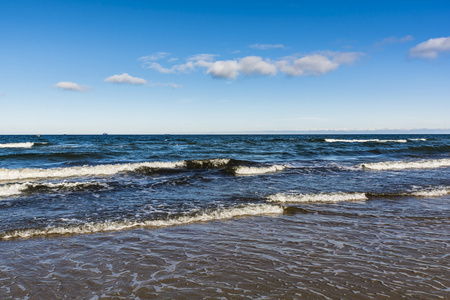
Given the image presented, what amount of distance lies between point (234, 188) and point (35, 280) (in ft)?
27.8

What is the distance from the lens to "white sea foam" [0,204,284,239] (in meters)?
6.50

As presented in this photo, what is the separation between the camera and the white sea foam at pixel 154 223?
650 cm

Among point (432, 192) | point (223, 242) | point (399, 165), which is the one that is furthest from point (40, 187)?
point (399, 165)

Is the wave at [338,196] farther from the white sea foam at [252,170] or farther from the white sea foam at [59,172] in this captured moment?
the white sea foam at [59,172]

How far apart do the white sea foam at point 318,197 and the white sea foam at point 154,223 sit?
132cm

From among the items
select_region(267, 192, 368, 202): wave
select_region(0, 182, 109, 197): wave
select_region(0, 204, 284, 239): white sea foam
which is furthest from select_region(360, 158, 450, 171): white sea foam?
select_region(0, 182, 109, 197): wave

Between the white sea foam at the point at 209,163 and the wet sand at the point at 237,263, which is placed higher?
the white sea foam at the point at 209,163

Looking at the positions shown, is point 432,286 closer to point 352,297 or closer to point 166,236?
point 352,297

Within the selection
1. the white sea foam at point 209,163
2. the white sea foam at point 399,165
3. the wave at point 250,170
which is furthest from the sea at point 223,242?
the white sea foam at point 209,163

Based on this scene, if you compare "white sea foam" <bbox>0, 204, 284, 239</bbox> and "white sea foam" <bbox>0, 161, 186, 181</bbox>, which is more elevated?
"white sea foam" <bbox>0, 161, 186, 181</bbox>

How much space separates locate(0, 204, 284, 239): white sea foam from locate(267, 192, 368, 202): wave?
1324mm

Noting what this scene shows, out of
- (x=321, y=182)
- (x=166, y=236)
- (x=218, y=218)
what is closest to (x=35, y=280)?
(x=166, y=236)

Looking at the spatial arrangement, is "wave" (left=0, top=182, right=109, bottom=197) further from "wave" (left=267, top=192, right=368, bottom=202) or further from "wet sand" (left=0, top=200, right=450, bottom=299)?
"wave" (left=267, top=192, right=368, bottom=202)

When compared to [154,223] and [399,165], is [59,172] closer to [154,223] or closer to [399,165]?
[154,223]
